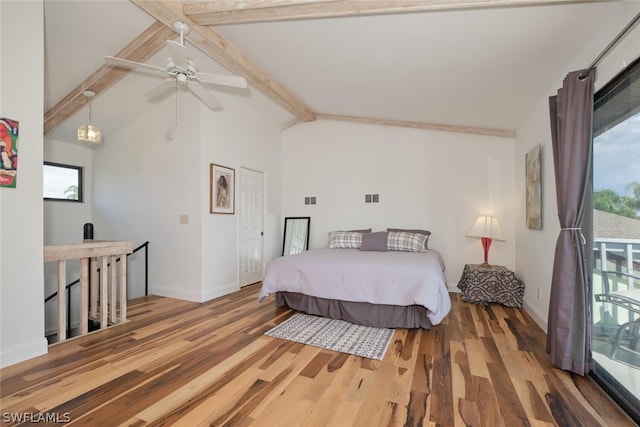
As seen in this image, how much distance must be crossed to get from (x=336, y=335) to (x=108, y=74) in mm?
3909

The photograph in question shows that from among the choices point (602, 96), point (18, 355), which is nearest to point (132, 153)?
point (18, 355)

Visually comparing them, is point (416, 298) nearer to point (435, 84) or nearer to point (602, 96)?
point (602, 96)

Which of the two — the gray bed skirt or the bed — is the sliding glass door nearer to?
the bed

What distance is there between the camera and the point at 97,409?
1.67 m

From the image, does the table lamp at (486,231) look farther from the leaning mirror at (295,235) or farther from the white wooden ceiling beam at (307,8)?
the white wooden ceiling beam at (307,8)

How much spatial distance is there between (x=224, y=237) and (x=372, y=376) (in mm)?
Result: 2987

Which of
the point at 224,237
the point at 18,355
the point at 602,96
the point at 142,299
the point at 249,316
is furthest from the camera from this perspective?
the point at 224,237

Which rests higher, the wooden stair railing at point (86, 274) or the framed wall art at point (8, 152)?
the framed wall art at point (8, 152)

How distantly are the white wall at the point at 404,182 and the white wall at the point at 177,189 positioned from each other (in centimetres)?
117

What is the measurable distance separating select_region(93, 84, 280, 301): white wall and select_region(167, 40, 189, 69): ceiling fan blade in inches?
60.0

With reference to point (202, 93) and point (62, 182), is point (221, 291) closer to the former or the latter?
point (202, 93)

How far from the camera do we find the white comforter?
2.72m

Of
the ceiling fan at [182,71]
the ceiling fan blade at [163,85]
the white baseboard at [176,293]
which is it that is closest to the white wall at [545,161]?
the ceiling fan at [182,71]

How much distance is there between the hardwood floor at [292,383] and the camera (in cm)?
161
